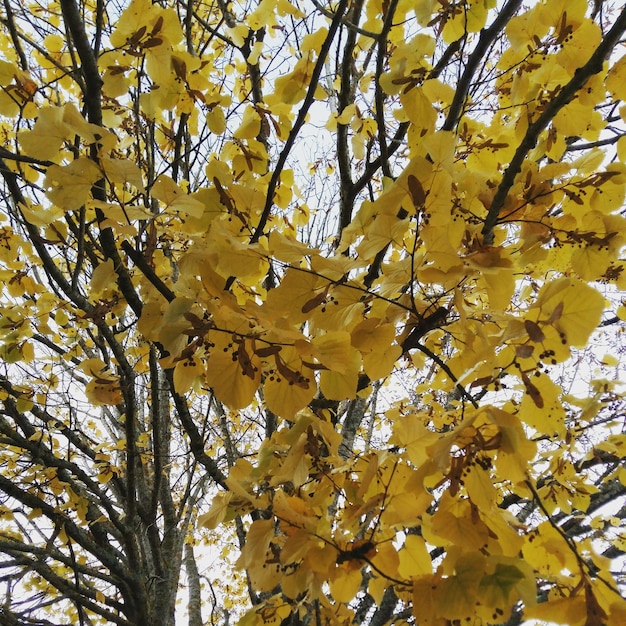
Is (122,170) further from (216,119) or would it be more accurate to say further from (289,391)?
(216,119)

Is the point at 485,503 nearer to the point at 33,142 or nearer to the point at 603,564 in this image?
the point at 603,564

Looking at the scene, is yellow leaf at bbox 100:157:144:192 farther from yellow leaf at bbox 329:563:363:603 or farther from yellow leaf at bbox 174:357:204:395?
yellow leaf at bbox 329:563:363:603

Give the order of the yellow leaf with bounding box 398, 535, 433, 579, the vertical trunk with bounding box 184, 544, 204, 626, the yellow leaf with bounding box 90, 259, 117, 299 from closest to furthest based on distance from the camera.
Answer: the yellow leaf with bounding box 398, 535, 433, 579
the yellow leaf with bounding box 90, 259, 117, 299
the vertical trunk with bounding box 184, 544, 204, 626

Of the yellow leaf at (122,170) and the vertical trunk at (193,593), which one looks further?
the vertical trunk at (193,593)

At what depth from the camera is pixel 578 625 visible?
0.78m

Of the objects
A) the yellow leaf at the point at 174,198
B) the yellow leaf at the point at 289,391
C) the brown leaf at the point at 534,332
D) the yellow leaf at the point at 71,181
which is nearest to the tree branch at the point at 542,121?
the brown leaf at the point at 534,332

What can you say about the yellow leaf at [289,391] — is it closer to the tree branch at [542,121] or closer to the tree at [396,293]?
the tree at [396,293]

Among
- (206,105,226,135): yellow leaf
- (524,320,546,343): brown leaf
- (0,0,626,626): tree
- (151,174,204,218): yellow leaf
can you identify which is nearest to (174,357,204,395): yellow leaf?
(0,0,626,626): tree

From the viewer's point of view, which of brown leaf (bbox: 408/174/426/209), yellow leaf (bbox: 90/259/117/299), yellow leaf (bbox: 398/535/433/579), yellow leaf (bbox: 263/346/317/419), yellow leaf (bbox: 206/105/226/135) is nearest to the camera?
brown leaf (bbox: 408/174/426/209)

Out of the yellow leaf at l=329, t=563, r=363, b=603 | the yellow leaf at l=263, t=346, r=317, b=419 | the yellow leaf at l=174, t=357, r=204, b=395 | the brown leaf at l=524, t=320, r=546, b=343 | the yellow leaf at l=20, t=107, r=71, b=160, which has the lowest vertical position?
the yellow leaf at l=329, t=563, r=363, b=603

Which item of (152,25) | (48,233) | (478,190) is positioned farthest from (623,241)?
(48,233)

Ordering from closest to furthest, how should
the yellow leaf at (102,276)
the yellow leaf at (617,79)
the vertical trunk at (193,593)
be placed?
the yellow leaf at (617,79)
the yellow leaf at (102,276)
the vertical trunk at (193,593)

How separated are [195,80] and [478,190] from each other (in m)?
1.00

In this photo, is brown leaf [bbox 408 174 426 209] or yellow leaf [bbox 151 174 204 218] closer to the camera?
brown leaf [bbox 408 174 426 209]
